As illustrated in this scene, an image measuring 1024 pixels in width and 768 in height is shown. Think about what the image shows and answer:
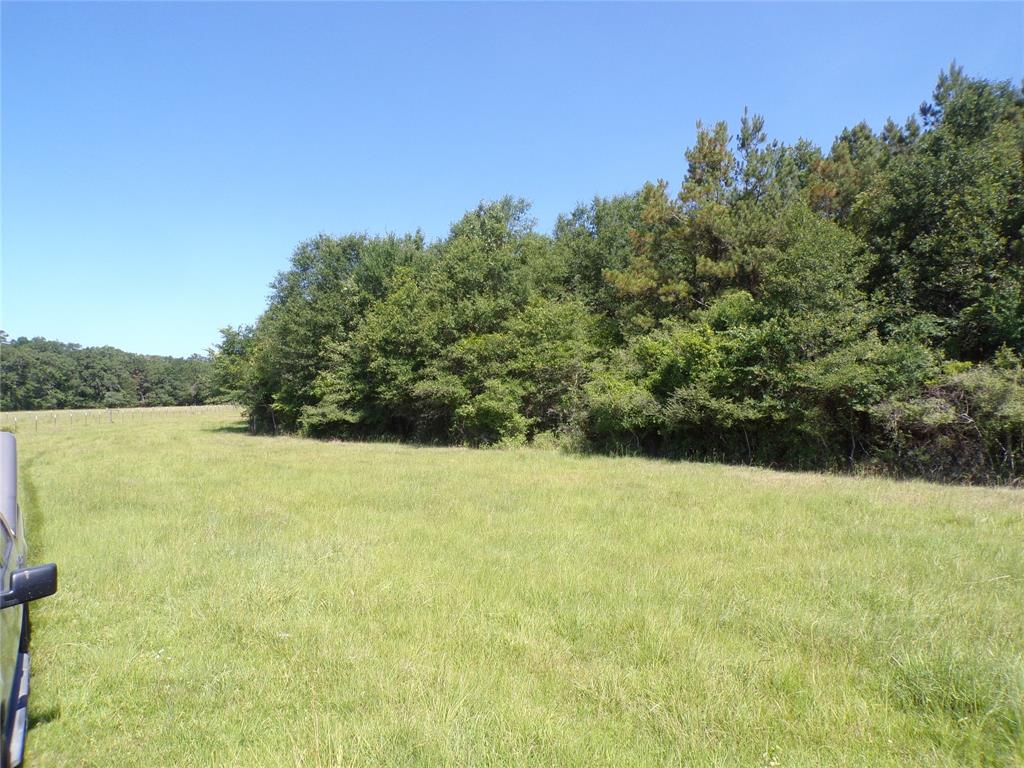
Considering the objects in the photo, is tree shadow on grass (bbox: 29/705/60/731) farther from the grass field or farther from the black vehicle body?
the black vehicle body

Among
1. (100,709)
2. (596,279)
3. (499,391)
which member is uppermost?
(596,279)

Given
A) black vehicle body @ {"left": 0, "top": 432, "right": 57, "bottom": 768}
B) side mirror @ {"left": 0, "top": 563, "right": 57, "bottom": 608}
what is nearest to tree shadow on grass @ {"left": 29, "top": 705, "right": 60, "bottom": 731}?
black vehicle body @ {"left": 0, "top": 432, "right": 57, "bottom": 768}

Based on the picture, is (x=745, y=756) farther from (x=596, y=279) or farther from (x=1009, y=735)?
(x=596, y=279)

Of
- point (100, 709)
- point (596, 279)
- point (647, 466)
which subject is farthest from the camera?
point (596, 279)

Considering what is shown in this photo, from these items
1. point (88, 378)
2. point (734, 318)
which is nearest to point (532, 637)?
point (734, 318)

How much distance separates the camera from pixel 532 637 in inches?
162

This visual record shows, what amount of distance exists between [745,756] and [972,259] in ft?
56.7

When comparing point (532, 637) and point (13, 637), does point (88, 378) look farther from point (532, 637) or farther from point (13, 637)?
point (532, 637)

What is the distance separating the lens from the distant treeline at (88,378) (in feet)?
249

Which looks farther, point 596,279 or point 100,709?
point 596,279

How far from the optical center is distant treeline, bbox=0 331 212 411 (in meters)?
75.8

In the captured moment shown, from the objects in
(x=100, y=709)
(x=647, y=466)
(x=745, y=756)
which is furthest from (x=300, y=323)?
(x=745, y=756)

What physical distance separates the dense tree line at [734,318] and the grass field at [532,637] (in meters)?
5.84

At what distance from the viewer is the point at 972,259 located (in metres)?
14.4
